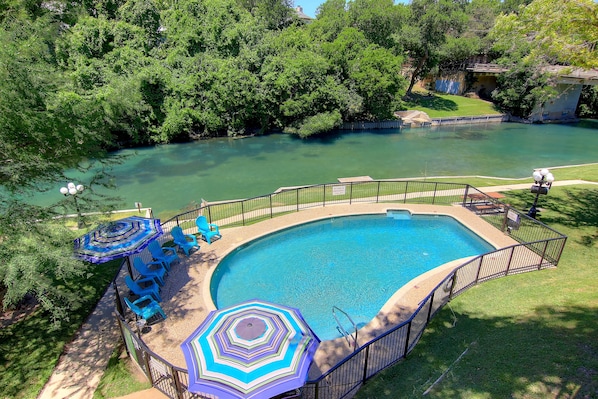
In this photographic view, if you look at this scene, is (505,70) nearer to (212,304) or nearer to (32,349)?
(212,304)

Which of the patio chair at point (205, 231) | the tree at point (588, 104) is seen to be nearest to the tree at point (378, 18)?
the tree at point (588, 104)

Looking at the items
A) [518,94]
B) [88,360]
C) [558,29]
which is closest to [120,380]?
[88,360]

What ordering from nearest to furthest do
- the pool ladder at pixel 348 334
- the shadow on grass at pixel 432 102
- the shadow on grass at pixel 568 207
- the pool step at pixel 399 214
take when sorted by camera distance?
the pool ladder at pixel 348 334
the shadow on grass at pixel 568 207
the pool step at pixel 399 214
the shadow on grass at pixel 432 102

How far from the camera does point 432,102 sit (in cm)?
5303

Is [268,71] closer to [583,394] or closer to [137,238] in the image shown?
[137,238]

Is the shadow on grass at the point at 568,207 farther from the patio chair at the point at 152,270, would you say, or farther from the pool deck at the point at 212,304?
the patio chair at the point at 152,270

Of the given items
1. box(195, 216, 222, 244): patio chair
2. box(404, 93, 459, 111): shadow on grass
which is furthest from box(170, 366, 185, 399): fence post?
box(404, 93, 459, 111): shadow on grass

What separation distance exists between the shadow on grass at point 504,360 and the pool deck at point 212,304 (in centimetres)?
124

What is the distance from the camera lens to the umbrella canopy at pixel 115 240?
8.77 m

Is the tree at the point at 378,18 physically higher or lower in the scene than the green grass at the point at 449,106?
higher

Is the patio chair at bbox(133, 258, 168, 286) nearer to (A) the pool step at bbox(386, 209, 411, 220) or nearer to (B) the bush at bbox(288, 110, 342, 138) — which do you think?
(A) the pool step at bbox(386, 209, 411, 220)

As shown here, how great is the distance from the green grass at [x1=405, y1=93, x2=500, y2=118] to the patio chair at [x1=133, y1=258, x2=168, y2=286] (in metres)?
43.9

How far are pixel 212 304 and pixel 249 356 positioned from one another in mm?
4583

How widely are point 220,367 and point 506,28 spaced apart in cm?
1382
